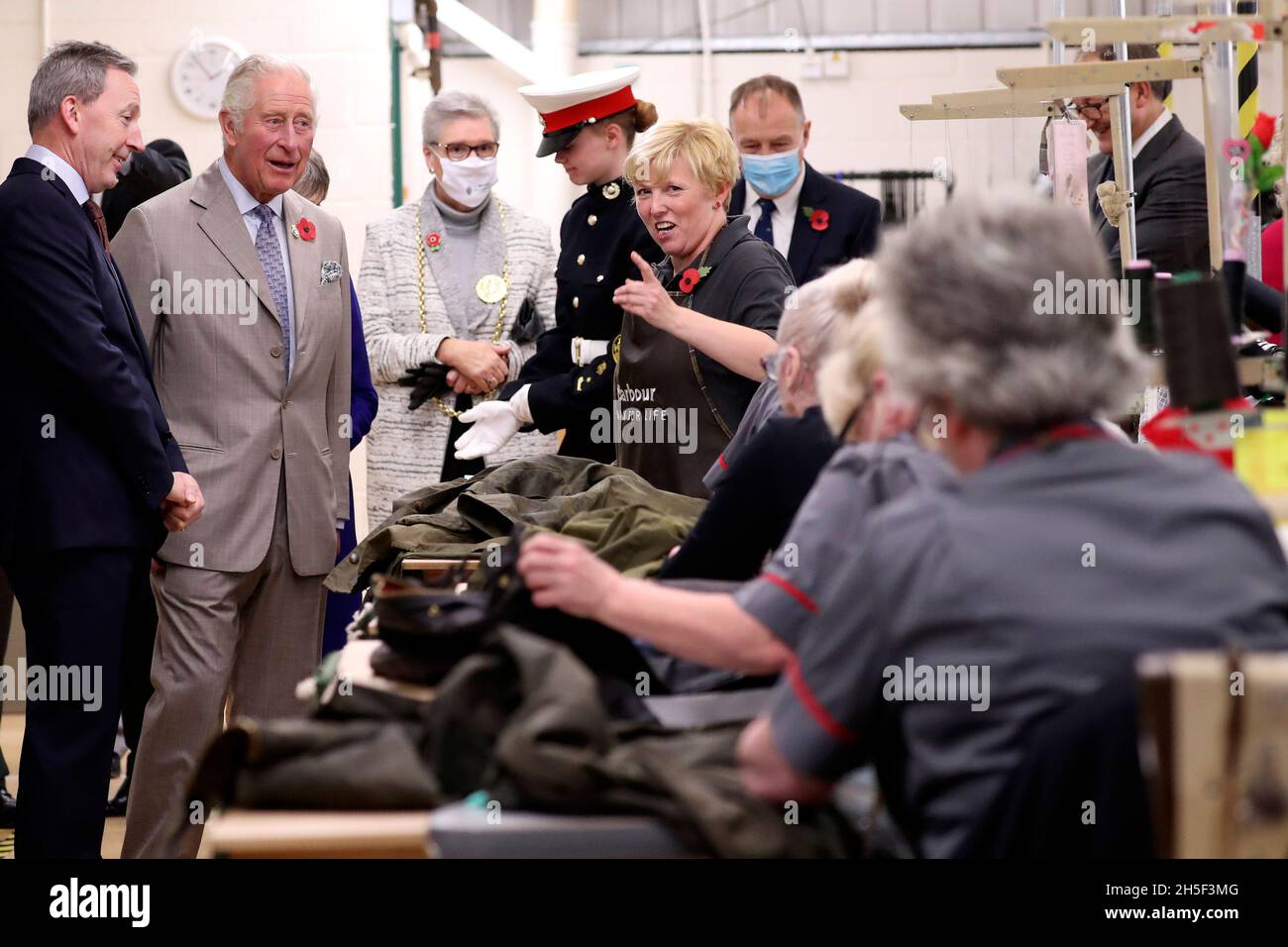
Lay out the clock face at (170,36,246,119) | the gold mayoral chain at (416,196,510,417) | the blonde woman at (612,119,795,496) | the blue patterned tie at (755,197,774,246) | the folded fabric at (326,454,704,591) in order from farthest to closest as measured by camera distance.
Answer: the clock face at (170,36,246,119) < the blue patterned tie at (755,197,774,246) < the gold mayoral chain at (416,196,510,417) < the blonde woman at (612,119,795,496) < the folded fabric at (326,454,704,591)

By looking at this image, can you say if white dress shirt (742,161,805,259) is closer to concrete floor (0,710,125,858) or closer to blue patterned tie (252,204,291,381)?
blue patterned tie (252,204,291,381)

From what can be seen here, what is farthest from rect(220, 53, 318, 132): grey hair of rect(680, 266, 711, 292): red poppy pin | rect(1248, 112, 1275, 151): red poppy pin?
rect(1248, 112, 1275, 151): red poppy pin

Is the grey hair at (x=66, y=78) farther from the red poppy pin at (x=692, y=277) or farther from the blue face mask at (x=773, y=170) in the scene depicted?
the blue face mask at (x=773, y=170)

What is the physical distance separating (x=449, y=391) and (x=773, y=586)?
244cm

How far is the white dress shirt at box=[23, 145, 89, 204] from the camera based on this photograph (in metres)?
2.90

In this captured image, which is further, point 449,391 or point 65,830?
point 449,391

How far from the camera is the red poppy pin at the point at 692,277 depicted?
123 inches

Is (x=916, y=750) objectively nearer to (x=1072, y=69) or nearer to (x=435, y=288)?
(x=1072, y=69)

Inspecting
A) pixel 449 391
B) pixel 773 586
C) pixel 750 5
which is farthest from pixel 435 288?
pixel 750 5

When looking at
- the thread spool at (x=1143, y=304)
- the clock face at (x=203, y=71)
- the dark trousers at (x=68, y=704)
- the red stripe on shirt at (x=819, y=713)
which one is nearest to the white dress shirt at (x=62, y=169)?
the dark trousers at (x=68, y=704)

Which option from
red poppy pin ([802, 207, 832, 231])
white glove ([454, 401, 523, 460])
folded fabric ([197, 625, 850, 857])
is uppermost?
red poppy pin ([802, 207, 832, 231])

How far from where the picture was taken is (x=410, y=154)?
263 inches

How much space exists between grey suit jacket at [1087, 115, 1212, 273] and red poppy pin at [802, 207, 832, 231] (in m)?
0.88
